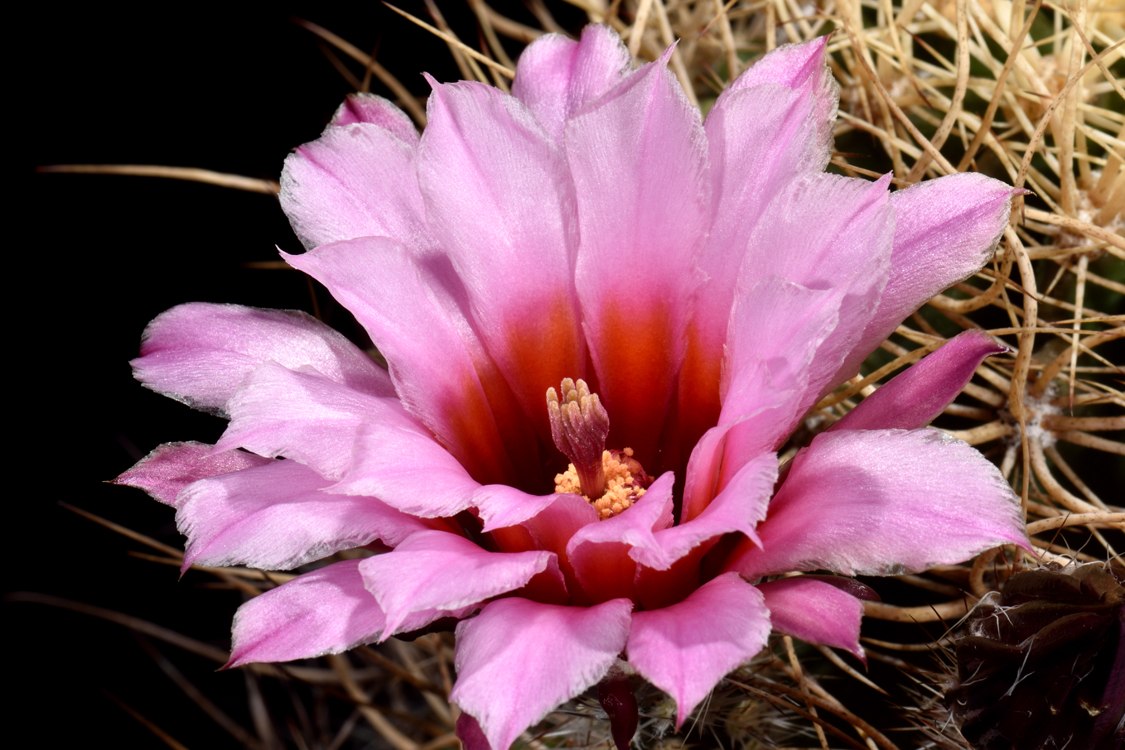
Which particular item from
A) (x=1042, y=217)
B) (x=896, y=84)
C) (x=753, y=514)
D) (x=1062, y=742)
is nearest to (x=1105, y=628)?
(x=1062, y=742)

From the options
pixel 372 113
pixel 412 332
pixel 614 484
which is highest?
pixel 372 113

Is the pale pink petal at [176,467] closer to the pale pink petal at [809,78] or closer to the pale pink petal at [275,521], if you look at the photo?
the pale pink petal at [275,521]

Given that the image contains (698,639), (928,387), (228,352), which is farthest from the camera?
(228,352)

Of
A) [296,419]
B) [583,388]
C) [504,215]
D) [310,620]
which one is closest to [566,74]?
[504,215]

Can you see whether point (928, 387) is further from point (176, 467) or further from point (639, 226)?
point (176, 467)

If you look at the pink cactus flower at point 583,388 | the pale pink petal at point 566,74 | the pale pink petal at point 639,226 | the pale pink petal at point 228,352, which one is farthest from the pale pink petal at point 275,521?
the pale pink petal at point 566,74

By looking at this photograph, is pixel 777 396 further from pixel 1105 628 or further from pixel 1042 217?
pixel 1042 217

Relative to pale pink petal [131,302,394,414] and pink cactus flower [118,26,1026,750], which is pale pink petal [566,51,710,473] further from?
pale pink petal [131,302,394,414]
